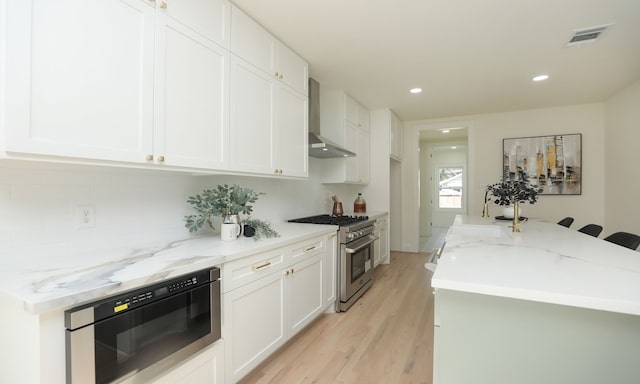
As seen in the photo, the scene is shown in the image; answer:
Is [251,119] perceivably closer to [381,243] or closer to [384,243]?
[381,243]

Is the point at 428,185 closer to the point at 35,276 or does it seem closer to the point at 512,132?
the point at 512,132

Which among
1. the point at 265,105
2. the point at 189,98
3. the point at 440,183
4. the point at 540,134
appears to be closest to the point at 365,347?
the point at 265,105

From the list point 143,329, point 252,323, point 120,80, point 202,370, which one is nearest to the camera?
point 143,329

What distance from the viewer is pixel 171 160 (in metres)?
1.53

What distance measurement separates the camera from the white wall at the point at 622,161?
343cm

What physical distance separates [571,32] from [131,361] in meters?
3.48

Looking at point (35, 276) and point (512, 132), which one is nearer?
point (35, 276)

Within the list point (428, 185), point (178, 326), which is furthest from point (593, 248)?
point (428, 185)

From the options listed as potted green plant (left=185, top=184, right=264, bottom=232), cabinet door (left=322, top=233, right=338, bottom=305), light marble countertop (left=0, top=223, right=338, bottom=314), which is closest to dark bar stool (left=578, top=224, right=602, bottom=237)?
cabinet door (left=322, top=233, right=338, bottom=305)

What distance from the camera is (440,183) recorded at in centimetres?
831

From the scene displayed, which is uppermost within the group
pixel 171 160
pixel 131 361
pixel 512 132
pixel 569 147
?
pixel 512 132

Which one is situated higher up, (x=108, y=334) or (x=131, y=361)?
(x=108, y=334)

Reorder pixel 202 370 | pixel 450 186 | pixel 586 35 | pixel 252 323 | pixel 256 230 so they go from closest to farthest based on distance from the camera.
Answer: pixel 202 370
pixel 252 323
pixel 256 230
pixel 586 35
pixel 450 186

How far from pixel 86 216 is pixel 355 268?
7.67 feet
